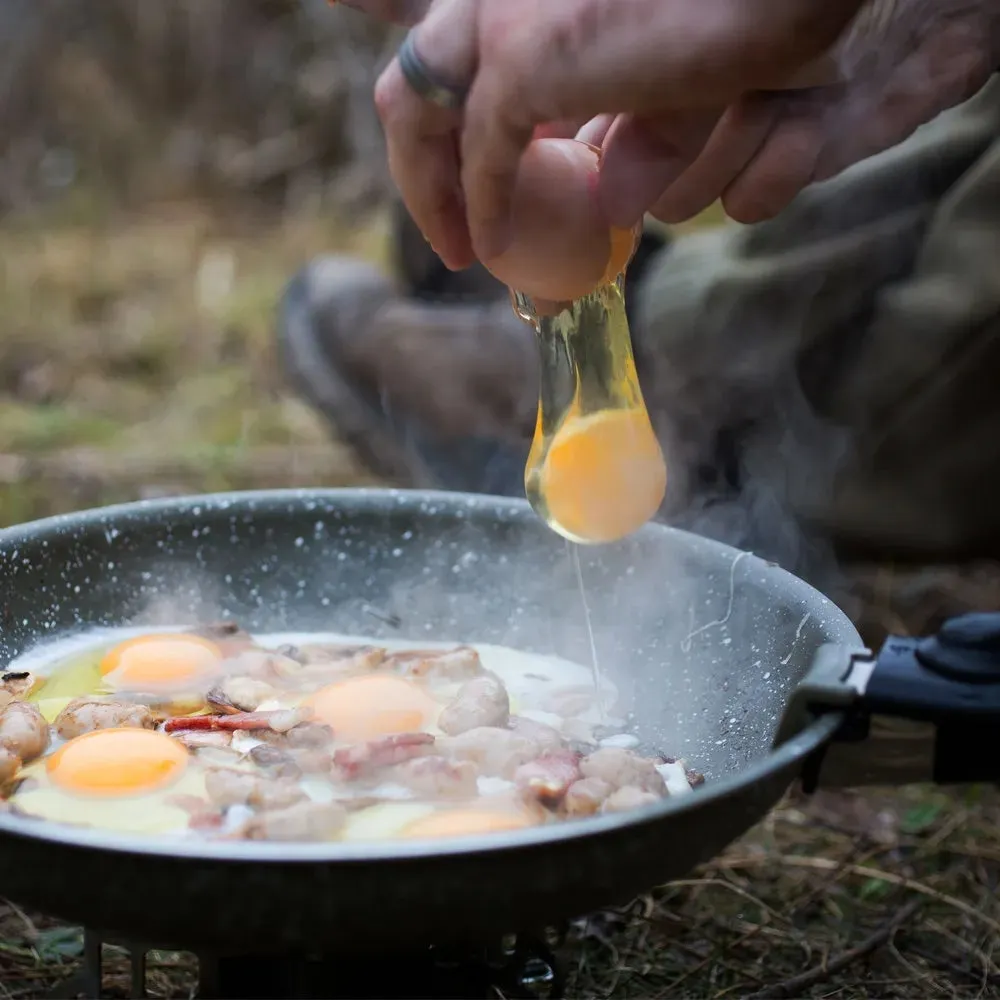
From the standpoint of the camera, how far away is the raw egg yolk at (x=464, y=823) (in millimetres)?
1262

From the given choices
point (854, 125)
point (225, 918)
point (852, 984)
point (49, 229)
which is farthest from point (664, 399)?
point (49, 229)

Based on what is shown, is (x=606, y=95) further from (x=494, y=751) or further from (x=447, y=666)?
(x=447, y=666)

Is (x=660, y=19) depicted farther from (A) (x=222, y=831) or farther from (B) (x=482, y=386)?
(B) (x=482, y=386)

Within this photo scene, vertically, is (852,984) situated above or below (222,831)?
below

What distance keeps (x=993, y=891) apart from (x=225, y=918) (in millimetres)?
1579

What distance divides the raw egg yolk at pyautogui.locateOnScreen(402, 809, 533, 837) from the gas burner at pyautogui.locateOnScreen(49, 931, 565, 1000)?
0.18m

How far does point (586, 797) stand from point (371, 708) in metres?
0.37

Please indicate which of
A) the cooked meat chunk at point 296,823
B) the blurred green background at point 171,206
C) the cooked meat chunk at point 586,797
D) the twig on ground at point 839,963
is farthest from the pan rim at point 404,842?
A: the blurred green background at point 171,206

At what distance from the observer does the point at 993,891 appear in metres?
2.15

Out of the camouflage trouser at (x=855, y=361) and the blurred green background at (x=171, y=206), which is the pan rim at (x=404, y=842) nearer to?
the camouflage trouser at (x=855, y=361)

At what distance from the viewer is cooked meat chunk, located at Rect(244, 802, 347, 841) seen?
122 cm

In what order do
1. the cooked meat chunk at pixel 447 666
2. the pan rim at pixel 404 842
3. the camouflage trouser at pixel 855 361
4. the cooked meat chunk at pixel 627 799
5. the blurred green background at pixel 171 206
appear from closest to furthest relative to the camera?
the pan rim at pixel 404 842 < the cooked meat chunk at pixel 627 799 < the cooked meat chunk at pixel 447 666 < the camouflage trouser at pixel 855 361 < the blurred green background at pixel 171 206

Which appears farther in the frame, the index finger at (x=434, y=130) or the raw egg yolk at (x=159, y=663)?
the raw egg yolk at (x=159, y=663)

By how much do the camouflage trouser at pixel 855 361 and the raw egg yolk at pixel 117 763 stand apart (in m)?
1.31
